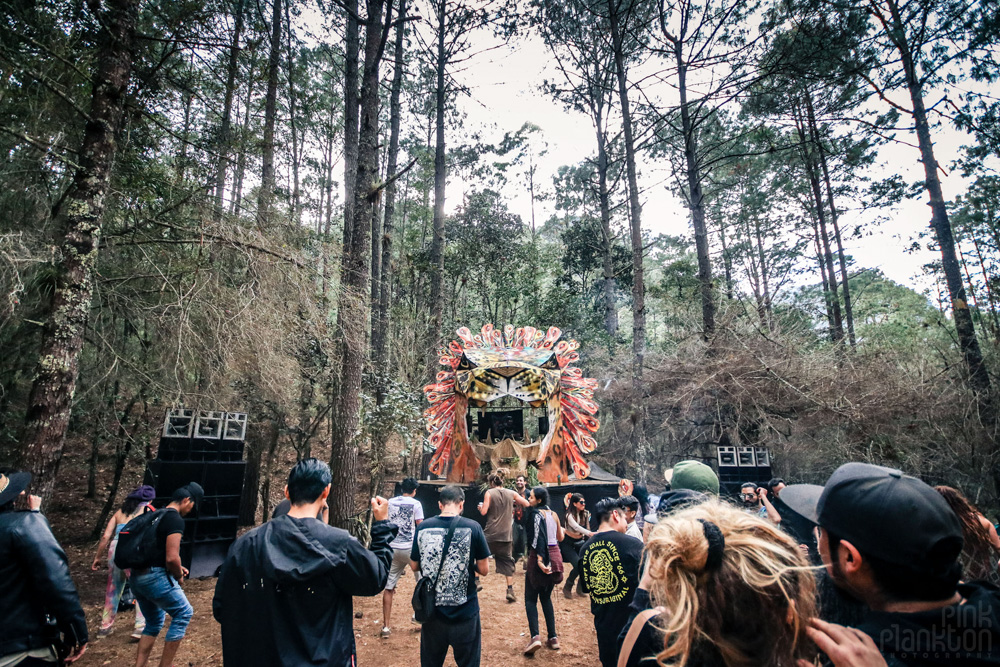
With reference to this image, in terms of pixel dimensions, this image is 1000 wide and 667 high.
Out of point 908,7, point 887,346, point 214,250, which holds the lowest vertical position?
point 887,346

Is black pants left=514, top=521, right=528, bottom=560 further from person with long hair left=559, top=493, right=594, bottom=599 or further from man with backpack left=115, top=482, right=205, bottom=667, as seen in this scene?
man with backpack left=115, top=482, right=205, bottom=667

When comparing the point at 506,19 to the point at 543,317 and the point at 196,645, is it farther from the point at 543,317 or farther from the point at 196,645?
the point at 543,317

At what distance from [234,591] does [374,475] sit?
7.45 metres

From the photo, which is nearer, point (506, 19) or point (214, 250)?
point (214, 250)

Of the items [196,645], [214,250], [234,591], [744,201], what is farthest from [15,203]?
[744,201]

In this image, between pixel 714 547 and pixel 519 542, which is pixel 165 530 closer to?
pixel 714 547

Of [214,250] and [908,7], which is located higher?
[908,7]

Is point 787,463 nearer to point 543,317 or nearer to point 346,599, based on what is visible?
point 543,317

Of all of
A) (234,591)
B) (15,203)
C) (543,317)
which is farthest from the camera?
(543,317)

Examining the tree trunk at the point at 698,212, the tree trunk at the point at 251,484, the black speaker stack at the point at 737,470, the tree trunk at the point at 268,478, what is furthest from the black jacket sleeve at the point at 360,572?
the tree trunk at the point at 698,212

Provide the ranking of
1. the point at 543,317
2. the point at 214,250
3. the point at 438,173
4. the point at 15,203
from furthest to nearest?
the point at 543,317 < the point at 438,173 < the point at 214,250 < the point at 15,203

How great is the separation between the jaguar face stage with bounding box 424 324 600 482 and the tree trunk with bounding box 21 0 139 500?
692cm

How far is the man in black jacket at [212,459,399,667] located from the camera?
1854mm

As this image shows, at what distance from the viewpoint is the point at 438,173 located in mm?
12836
